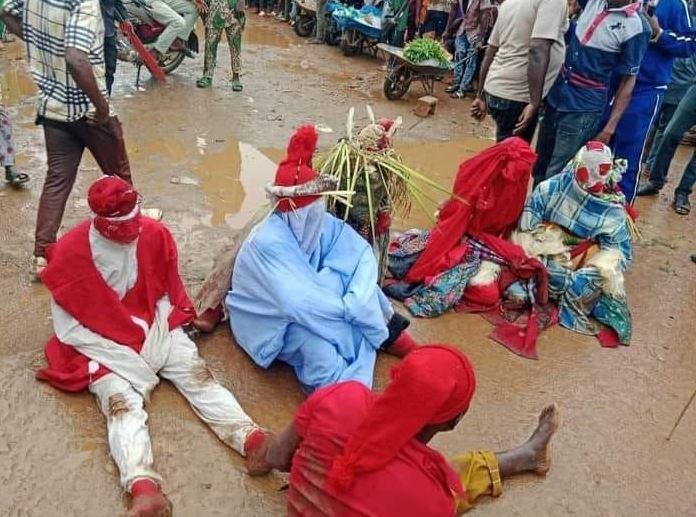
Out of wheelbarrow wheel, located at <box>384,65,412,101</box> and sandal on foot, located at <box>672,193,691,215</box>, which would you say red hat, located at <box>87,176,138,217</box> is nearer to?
sandal on foot, located at <box>672,193,691,215</box>

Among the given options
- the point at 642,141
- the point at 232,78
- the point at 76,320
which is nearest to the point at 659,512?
the point at 76,320

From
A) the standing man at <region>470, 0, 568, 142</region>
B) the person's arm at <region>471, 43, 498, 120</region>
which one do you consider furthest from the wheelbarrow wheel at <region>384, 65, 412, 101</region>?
the standing man at <region>470, 0, 568, 142</region>

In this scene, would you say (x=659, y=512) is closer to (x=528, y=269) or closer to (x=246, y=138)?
(x=528, y=269)

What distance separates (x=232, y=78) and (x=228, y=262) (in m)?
5.59

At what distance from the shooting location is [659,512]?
2922mm

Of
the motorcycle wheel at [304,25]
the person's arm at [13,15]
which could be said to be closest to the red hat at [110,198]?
the person's arm at [13,15]

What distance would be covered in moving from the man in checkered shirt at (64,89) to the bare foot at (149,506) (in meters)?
1.86

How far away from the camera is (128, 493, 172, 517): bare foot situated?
2441 millimetres

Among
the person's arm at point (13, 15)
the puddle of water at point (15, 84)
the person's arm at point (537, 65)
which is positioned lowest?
the puddle of water at point (15, 84)

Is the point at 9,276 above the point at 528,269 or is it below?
below

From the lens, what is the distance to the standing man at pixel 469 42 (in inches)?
363

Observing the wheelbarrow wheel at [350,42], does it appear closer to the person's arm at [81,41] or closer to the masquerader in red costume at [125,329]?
the person's arm at [81,41]

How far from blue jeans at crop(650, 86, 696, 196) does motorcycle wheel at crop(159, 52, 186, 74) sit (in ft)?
18.5

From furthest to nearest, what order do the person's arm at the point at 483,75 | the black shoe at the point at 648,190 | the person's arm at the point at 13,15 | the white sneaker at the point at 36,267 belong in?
1. the black shoe at the point at 648,190
2. the person's arm at the point at 483,75
3. the white sneaker at the point at 36,267
4. the person's arm at the point at 13,15
